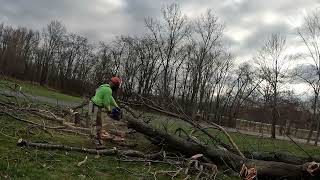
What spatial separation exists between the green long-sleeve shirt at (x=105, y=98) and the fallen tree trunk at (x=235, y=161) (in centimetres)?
48

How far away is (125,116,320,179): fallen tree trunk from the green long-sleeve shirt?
0.48 m

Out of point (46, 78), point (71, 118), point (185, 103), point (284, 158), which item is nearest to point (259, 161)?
point (284, 158)

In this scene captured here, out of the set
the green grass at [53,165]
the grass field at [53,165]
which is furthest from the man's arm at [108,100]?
the green grass at [53,165]

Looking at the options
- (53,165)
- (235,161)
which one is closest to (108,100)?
(53,165)

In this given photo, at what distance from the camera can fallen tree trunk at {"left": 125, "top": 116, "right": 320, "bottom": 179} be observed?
8.15m

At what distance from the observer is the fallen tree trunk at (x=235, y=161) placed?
8.15 metres

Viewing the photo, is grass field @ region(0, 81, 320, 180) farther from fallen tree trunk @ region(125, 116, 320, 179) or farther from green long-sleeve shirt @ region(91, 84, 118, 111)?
green long-sleeve shirt @ region(91, 84, 118, 111)

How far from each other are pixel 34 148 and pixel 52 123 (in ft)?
13.6

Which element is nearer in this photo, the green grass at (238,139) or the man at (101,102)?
the man at (101,102)

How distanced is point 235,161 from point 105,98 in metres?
3.17

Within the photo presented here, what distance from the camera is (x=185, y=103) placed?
54.9m

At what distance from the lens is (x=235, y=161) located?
8.85 metres

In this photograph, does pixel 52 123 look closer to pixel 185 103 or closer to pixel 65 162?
pixel 65 162

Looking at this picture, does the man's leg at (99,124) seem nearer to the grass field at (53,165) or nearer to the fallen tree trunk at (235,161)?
the grass field at (53,165)
